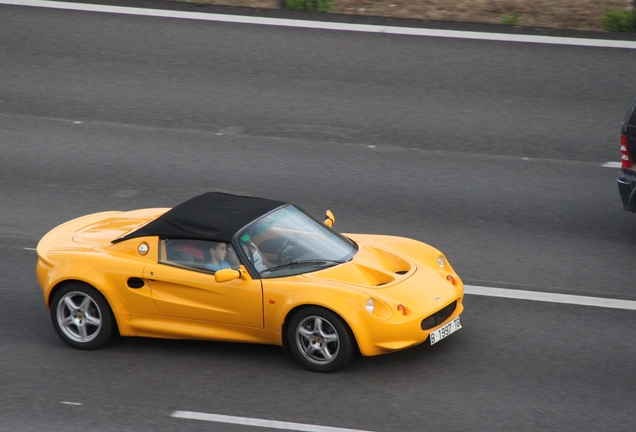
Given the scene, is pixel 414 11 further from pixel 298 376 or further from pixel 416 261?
pixel 298 376

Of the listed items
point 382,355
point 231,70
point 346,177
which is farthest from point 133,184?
point 382,355

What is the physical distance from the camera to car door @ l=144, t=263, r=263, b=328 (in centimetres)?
823

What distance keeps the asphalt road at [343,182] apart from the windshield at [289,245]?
0.82 meters

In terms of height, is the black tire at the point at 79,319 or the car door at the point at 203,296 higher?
the car door at the point at 203,296

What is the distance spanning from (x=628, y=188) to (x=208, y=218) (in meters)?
4.98

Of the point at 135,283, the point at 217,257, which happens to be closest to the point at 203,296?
the point at 217,257

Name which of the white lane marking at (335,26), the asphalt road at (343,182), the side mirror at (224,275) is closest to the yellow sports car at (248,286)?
the side mirror at (224,275)

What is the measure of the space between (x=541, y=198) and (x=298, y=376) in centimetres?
543

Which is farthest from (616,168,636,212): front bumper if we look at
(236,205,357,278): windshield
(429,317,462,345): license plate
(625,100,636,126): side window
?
(236,205,357,278): windshield

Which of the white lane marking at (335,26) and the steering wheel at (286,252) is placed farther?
the white lane marking at (335,26)

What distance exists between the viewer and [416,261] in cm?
905

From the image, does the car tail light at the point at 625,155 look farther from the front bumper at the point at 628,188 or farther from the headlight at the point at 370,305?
the headlight at the point at 370,305

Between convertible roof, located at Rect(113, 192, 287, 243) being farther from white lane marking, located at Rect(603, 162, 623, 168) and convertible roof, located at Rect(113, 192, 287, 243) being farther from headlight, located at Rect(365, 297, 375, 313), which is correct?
white lane marking, located at Rect(603, 162, 623, 168)

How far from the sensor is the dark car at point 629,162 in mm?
10867
